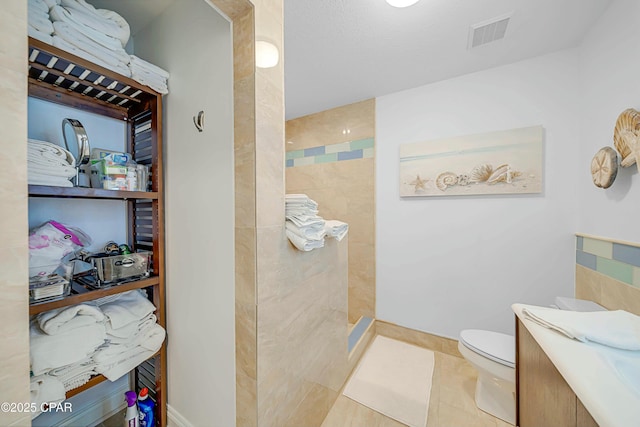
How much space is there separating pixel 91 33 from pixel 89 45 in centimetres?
5

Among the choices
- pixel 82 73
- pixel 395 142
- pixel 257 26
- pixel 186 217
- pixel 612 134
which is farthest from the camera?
pixel 395 142

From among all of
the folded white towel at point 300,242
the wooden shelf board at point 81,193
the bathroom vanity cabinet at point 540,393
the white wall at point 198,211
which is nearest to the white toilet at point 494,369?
the bathroom vanity cabinet at point 540,393

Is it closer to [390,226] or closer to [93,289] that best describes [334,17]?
[390,226]

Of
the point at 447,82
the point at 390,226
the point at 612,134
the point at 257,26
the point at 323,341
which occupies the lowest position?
the point at 323,341

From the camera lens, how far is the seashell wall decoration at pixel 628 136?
100 cm

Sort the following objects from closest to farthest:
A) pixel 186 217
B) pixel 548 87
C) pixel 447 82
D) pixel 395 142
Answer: pixel 186 217 < pixel 548 87 < pixel 447 82 < pixel 395 142

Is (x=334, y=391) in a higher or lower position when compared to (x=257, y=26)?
lower

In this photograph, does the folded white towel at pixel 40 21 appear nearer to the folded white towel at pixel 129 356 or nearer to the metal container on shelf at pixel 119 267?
the metal container on shelf at pixel 119 267

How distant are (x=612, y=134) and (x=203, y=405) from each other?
2478mm

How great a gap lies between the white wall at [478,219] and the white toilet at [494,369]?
1.39ft

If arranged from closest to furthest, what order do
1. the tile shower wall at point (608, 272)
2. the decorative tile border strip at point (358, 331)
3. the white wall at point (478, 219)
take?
the tile shower wall at point (608, 272), the white wall at point (478, 219), the decorative tile border strip at point (358, 331)

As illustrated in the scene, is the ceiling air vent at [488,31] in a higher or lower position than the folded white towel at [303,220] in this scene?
higher

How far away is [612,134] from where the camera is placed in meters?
1.21

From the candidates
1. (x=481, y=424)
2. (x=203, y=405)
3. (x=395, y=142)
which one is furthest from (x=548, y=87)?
(x=203, y=405)
